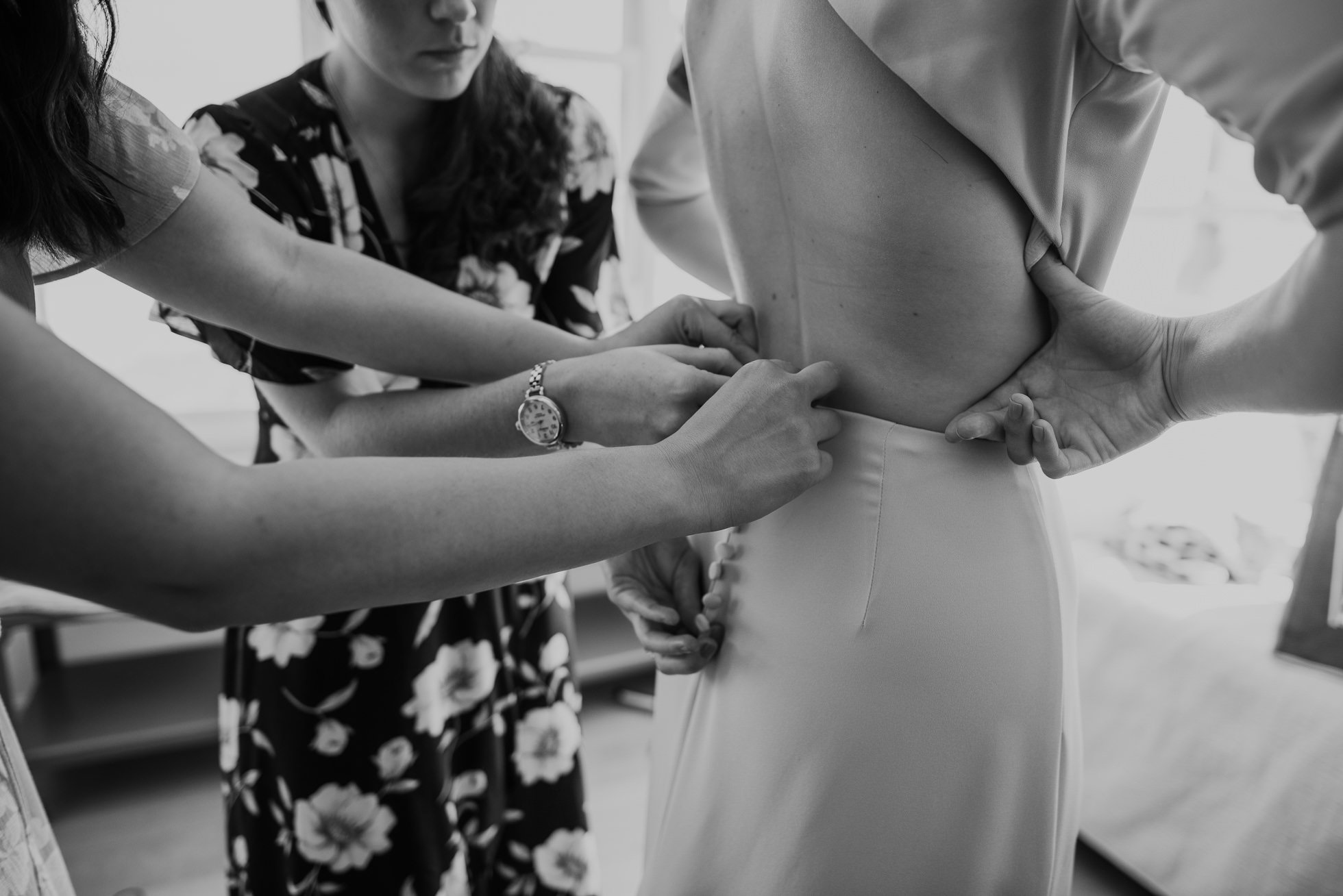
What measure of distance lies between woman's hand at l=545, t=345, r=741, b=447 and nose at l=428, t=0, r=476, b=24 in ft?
1.44

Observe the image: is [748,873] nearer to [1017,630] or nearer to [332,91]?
[1017,630]

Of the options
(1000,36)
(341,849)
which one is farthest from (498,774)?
(1000,36)

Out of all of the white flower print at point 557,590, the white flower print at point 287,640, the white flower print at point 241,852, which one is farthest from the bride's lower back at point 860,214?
the white flower print at point 241,852

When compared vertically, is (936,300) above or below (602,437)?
above

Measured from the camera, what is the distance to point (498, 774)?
4.20 feet

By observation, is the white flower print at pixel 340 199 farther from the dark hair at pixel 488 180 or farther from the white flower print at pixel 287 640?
the white flower print at pixel 287 640

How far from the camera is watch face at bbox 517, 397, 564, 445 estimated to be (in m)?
0.92

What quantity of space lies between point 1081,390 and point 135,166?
0.85 metres

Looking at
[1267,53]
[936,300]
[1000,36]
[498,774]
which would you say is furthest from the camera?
[498,774]

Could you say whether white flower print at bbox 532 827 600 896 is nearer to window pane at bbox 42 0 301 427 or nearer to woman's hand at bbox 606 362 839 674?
woman's hand at bbox 606 362 839 674

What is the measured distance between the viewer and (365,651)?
1198 mm

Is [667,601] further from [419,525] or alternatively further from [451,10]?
[451,10]

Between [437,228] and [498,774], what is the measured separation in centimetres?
74

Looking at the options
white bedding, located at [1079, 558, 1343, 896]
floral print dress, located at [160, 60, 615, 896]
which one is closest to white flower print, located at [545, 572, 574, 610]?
floral print dress, located at [160, 60, 615, 896]
